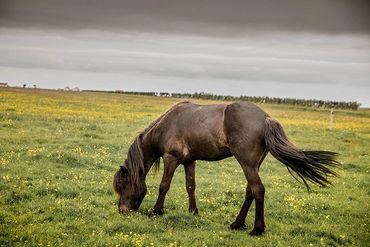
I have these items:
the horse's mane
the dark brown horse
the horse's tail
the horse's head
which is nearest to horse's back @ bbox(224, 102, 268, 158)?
the dark brown horse

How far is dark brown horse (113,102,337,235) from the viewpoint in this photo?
28.8 ft

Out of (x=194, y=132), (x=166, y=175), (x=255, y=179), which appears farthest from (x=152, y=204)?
(x=255, y=179)

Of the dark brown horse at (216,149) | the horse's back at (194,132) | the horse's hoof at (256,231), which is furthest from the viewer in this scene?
the horse's back at (194,132)

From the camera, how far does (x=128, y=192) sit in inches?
396

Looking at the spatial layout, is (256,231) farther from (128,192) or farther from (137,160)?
(137,160)

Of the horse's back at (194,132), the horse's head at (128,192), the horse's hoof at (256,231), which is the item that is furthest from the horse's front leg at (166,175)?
the horse's hoof at (256,231)

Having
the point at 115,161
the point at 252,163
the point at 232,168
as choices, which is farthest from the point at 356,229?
the point at 115,161

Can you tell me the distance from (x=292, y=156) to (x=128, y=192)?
3.99 meters

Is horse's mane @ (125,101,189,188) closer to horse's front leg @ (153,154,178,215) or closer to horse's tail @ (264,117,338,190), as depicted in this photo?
horse's front leg @ (153,154,178,215)

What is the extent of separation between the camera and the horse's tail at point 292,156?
340 inches

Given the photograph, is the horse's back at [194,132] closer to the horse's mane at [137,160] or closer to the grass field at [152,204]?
the horse's mane at [137,160]

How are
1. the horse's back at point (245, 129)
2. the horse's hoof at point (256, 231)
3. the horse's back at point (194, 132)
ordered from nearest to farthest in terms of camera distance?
the horse's back at point (245, 129) < the horse's hoof at point (256, 231) < the horse's back at point (194, 132)

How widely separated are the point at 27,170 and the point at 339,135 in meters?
24.6

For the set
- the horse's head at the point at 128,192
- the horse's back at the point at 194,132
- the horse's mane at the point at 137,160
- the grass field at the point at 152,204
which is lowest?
the grass field at the point at 152,204
